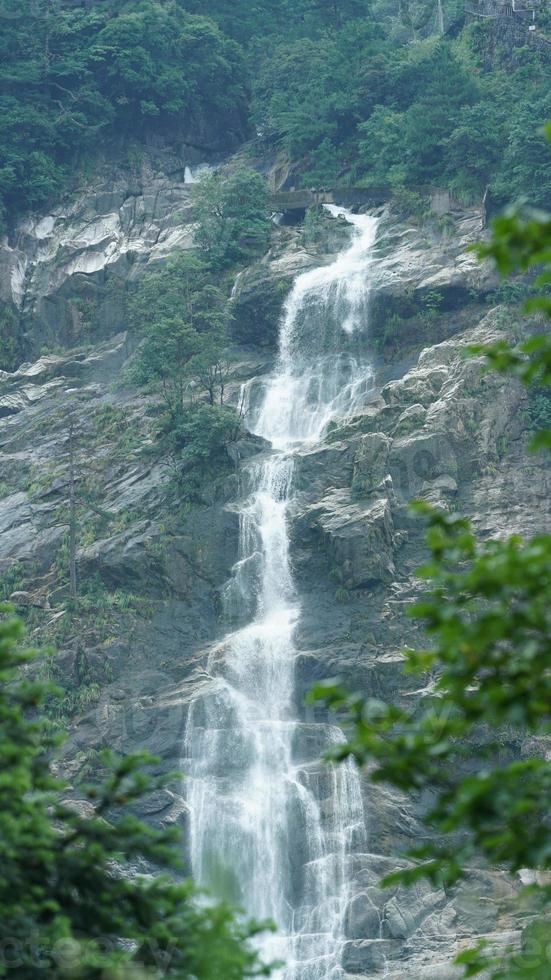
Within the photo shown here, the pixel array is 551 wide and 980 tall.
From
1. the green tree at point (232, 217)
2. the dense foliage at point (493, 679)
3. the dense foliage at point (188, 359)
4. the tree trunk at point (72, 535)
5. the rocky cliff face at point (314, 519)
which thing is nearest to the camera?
the dense foliage at point (493, 679)

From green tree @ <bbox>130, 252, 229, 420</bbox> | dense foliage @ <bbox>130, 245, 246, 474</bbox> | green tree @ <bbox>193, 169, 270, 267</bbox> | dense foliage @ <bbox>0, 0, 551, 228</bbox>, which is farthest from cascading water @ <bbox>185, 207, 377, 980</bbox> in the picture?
dense foliage @ <bbox>0, 0, 551, 228</bbox>

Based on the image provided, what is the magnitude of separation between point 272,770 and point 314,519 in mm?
8447

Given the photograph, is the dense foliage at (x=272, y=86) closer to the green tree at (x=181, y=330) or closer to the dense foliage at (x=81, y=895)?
the green tree at (x=181, y=330)

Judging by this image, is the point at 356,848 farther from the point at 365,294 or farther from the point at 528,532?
the point at 365,294

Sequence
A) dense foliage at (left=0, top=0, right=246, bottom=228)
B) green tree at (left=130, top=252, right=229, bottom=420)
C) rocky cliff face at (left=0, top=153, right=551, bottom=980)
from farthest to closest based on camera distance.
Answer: dense foliage at (left=0, top=0, right=246, bottom=228) → green tree at (left=130, top=252, right=229, bottom=420) → rocky cliff face at (left=0, top=153, right=551, bottom=980)

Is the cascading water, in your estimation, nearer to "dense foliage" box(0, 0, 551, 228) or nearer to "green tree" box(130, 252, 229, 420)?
"green tree" box(130, 252, 229, 420)

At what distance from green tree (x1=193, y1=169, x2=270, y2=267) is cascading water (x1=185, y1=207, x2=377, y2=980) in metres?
9.66

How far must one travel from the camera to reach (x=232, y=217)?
5966 centimetres

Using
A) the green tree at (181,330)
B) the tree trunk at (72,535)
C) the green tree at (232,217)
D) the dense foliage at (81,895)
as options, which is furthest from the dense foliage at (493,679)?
the green tree at (232,217)

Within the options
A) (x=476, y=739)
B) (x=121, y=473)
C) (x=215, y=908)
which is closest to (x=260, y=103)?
(x=121, y=473)

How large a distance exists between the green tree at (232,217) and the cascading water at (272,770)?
31.7ft

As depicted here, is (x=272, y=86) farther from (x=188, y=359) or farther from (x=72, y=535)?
(x=72, y=535)

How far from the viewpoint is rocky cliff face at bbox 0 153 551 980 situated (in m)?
38.2

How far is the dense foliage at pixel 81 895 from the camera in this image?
36.3 ft
